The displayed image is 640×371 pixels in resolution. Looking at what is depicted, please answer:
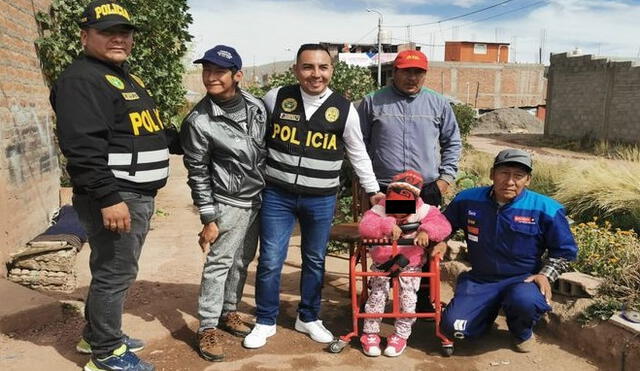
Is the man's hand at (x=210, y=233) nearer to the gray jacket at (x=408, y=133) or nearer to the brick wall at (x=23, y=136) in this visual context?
the gray jacket at (x=408, y=133)

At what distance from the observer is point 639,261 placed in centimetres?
359

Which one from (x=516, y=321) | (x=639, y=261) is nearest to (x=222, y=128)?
(x=516, y=321)

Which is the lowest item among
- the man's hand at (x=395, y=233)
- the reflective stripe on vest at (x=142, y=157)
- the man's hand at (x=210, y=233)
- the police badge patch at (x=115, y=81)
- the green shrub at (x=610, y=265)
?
the green shrub at (x=610, y=265)

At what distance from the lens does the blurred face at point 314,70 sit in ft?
10.4

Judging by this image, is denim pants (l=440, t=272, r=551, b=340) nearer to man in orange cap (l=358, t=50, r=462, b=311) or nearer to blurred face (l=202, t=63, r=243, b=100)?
man in orange cap (l=358, t=50, r=462, b=311)

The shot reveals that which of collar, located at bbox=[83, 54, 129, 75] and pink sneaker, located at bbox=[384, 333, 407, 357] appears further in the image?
pink sneaker, located at bbox=[384, 333, 407, 357]

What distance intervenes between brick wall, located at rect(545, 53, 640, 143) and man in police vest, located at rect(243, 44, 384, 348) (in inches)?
621

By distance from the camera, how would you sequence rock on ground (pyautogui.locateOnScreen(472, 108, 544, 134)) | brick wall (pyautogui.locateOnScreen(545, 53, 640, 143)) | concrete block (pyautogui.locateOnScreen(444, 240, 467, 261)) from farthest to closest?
rock on ground (pyautogui.locateOnScreen(472, 108, 544, 134))
brick wall (pyautogui.locateOnScreen(545, 53, 640, 143))
concrete block (pyautogui.locateOnScreen(444, 240, 467, 261))

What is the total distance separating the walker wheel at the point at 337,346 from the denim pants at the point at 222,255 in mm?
761

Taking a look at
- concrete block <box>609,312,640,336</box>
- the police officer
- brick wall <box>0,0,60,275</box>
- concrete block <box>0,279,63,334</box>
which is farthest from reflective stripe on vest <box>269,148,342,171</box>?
brick wall <box>0,0,60,275</box>

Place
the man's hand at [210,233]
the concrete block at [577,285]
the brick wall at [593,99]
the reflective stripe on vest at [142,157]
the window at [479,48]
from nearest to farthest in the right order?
the reflective stripe on vest at [142,157] < the man's hand at [210,233] < the concrete block at [577,285] < the brick wall at [593,99] < the window at [479,48]

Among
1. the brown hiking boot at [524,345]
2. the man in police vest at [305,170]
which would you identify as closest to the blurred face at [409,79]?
the man in police vest at [305,170]

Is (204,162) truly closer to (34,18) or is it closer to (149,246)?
(149,246)

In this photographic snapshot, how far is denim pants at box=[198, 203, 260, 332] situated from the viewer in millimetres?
3232
